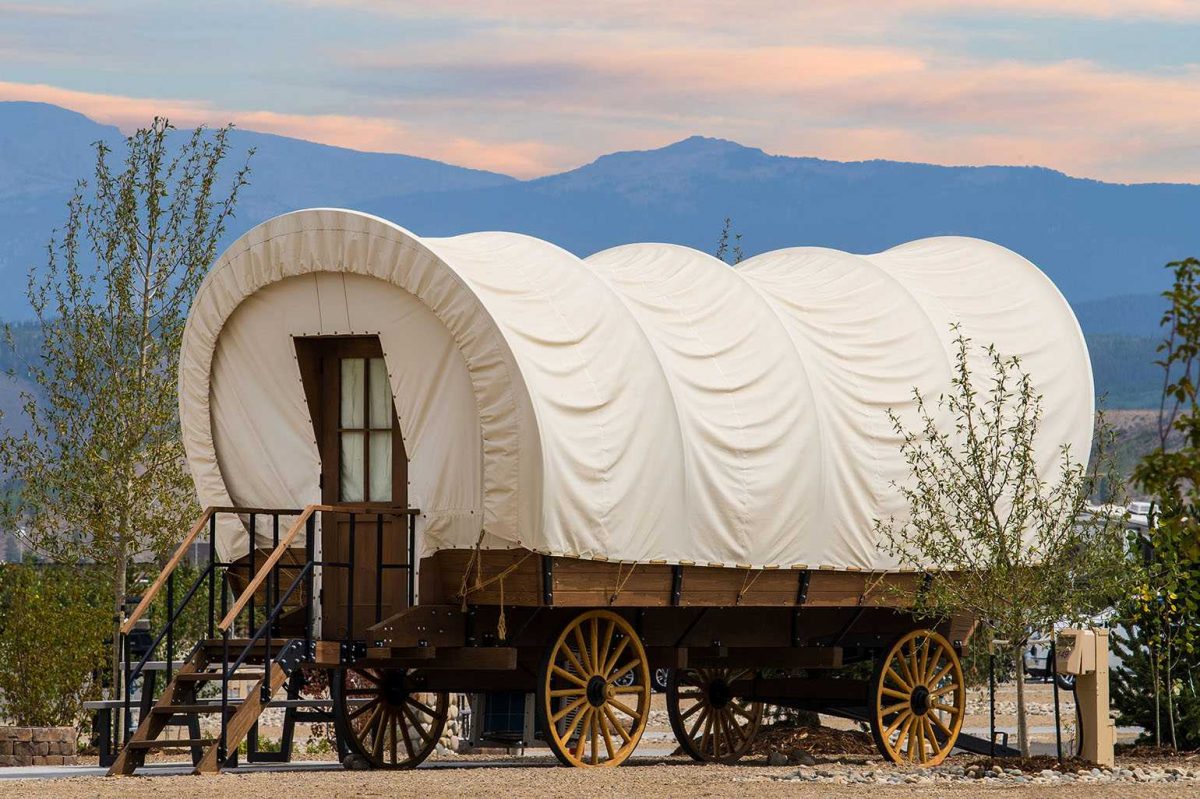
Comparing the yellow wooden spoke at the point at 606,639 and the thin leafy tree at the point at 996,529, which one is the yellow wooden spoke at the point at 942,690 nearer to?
the thin leafy tree at the point at 996,529

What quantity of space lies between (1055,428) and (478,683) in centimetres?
547

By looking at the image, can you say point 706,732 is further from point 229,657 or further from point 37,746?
point 37,746

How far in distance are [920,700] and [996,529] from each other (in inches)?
103

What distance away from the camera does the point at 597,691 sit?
1399 cm

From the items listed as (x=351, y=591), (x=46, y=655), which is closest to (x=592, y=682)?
(x=351, y=591)

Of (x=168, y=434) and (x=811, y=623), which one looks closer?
(x=811, y=623)

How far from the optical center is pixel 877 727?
607 inches

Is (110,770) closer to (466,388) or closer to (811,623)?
(466,388)

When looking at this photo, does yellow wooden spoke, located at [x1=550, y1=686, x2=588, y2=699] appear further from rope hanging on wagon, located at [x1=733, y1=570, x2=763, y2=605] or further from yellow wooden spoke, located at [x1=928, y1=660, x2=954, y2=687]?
yellow wooden spoke, located at [x1=928, y1=660, x2=954, y2=687]

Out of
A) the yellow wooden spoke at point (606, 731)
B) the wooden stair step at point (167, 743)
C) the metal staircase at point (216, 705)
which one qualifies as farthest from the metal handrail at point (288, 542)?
the yellow wooden spoke at point (606, 731)

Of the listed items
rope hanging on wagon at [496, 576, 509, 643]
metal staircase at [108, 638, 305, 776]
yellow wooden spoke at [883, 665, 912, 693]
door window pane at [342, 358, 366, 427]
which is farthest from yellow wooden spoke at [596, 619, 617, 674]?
yellow wooden spoke at [883, 665, 912, 693]

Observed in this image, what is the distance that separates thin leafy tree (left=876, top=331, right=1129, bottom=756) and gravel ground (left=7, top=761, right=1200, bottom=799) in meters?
1.46

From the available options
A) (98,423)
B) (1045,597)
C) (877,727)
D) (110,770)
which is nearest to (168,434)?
(98,423)

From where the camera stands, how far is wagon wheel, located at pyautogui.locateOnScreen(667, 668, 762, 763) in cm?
A: 1734
